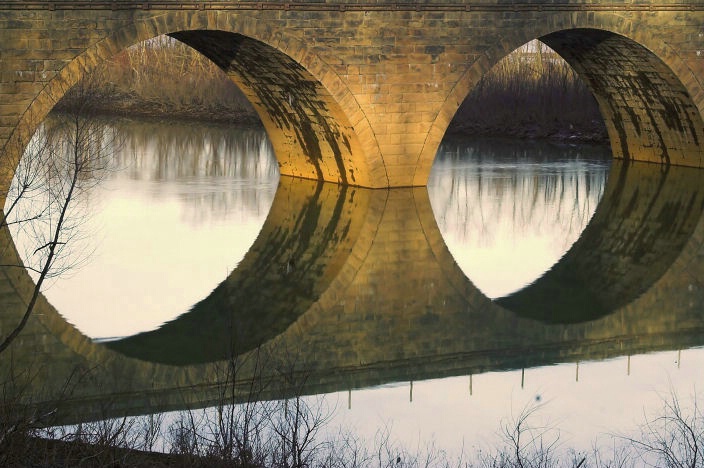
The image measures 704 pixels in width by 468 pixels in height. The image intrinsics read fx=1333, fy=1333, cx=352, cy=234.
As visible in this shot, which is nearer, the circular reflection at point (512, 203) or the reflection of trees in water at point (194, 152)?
the circular reflection at point (512, 203)

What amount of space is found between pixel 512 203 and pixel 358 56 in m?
3.41

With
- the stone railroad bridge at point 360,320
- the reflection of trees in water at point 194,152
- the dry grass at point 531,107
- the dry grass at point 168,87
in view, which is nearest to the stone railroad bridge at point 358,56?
the reflection of trees in water at point 194,152

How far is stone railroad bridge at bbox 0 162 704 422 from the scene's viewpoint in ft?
35.1

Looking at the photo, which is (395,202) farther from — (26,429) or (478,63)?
(26,429)

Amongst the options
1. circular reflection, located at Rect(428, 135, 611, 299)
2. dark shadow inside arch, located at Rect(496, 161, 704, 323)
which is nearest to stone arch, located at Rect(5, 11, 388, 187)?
circular reflection, located at Rect(428, 135, 611, 299)

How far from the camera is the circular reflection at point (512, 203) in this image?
1638 centimetres

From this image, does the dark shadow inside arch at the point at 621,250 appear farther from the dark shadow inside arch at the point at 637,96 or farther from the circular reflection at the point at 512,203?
the dark shadow inside arch at the point at 637,96

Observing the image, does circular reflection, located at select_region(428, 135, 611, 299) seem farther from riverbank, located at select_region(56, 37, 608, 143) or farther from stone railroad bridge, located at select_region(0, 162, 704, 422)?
riverbank, located at select_region(56, 37, 608, 143)

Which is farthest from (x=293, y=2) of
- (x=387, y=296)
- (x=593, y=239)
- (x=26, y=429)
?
(x=26, y=429)

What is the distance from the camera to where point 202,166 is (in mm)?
25516

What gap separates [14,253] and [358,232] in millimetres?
4500

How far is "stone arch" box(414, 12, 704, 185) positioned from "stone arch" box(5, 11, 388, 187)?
3.91 feet

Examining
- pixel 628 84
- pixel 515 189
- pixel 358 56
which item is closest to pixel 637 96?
pixel 628 84

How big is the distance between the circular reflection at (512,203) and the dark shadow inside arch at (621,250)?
274 mm
